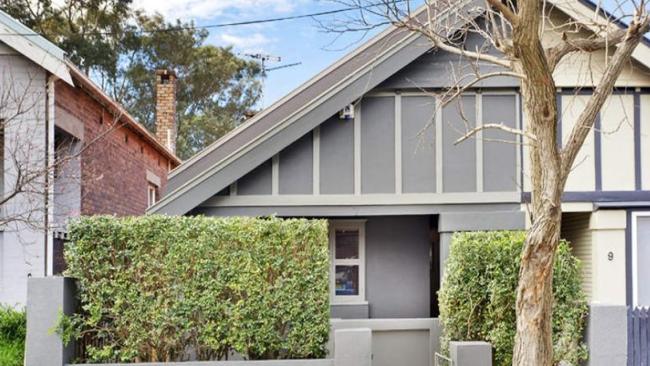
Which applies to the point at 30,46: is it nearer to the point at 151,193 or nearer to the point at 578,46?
the point at 578,46

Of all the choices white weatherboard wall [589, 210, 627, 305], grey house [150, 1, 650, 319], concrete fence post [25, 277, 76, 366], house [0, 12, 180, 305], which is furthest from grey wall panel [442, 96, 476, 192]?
concrete fence post [25, 277, 76, 366]

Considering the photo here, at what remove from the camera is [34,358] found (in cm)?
695

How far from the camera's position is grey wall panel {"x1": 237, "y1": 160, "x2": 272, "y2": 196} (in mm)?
9133

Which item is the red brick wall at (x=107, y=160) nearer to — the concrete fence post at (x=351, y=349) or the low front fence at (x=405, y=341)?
the concrete fence post at (x=351, y=349)

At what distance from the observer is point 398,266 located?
10.2m

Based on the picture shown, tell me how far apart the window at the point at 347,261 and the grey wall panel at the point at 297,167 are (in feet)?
4.21

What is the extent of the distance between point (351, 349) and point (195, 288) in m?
2.03

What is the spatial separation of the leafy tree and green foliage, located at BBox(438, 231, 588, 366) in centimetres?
2456

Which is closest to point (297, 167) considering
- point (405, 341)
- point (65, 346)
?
point (405, 341)

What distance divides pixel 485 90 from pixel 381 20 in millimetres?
2734

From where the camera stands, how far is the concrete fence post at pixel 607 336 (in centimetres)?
732

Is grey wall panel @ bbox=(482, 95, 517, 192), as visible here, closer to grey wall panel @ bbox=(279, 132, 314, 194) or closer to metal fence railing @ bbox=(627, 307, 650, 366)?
metal fence railing @ bbox=(627, 307, 650, 366)

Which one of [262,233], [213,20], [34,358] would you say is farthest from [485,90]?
[213,20]

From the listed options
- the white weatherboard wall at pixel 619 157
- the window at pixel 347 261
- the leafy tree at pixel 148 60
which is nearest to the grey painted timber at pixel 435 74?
the white weatherboard wall at pixel 619 157
